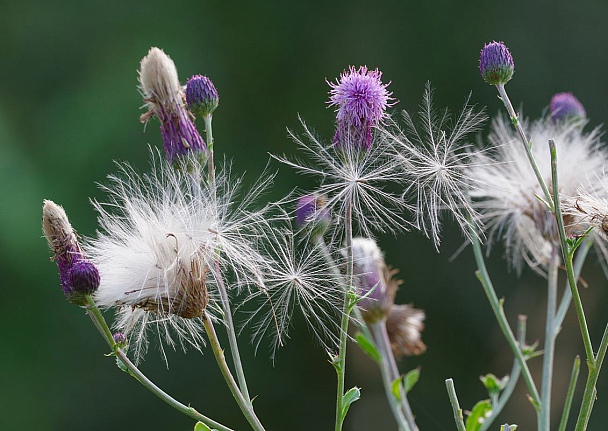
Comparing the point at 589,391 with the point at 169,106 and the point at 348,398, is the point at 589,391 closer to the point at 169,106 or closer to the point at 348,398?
the point at 348,398

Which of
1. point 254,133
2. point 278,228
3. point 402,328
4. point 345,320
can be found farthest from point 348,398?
point 254,133

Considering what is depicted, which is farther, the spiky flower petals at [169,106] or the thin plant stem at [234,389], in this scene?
the spiky flower petals at [169,106]

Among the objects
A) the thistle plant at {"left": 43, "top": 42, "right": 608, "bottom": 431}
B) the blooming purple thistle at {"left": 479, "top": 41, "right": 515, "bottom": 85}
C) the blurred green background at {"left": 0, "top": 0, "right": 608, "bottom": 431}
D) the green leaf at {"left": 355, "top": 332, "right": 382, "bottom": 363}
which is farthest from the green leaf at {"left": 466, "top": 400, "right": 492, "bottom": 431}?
the blurred green background at {"left": 0, "top": 0, "right": 608, "bottom": 431}

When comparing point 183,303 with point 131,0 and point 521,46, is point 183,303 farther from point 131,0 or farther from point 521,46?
point 131,0

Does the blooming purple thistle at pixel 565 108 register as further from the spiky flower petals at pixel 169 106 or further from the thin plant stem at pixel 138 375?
the thin plant stem at pixel 138 375

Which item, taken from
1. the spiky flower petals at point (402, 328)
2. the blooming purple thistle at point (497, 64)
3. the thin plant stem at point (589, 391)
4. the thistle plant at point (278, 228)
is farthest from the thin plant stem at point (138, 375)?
the spiky flower petals at point (402, 328)

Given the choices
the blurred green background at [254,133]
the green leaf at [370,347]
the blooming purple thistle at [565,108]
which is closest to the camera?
the green leaf at [370,347]

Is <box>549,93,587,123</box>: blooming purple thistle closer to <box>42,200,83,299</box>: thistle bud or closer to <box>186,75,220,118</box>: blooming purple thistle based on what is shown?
<box>186,75,220,118</box>: blooming purple thistle
